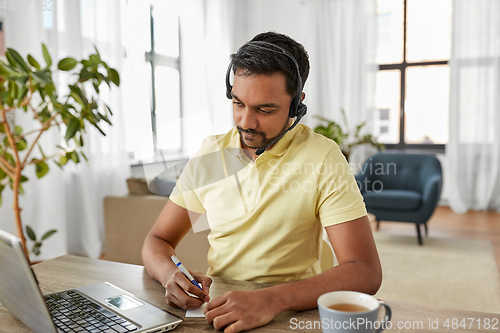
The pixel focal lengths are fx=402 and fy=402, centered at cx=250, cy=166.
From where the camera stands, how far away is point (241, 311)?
2.19 ft

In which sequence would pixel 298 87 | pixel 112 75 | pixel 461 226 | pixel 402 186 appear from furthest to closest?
pixel 461 226
pixel 402 186
pixel 112 75
pixel 298 87

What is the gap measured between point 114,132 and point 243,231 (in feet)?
8.52

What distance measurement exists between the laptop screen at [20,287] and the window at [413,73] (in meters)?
4.83

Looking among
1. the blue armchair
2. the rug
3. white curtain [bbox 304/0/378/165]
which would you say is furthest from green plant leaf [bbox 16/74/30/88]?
white curtain [bbox 304/0/378/165]

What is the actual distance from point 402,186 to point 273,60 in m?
3.18

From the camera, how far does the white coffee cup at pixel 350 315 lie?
0.48 meters

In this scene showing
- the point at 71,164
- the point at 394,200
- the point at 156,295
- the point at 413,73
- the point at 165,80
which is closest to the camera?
the point at 156,295

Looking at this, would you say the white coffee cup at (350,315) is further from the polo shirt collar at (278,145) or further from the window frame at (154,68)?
the window frame at (154,68)

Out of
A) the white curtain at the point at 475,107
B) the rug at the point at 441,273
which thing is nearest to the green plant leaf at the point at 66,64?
the rug at the point at 441,273

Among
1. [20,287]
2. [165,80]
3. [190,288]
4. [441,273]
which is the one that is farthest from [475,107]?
[20,287]

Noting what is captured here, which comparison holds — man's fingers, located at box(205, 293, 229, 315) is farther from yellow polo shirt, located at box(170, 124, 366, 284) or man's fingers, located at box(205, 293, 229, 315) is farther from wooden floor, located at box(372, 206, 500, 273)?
wooden floor, located at box(372, 206, 500, 273)

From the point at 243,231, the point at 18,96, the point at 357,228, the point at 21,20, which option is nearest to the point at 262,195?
the point at 243,231

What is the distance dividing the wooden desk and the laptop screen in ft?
0.22

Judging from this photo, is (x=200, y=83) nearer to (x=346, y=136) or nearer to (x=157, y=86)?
(x=157, y=86)
